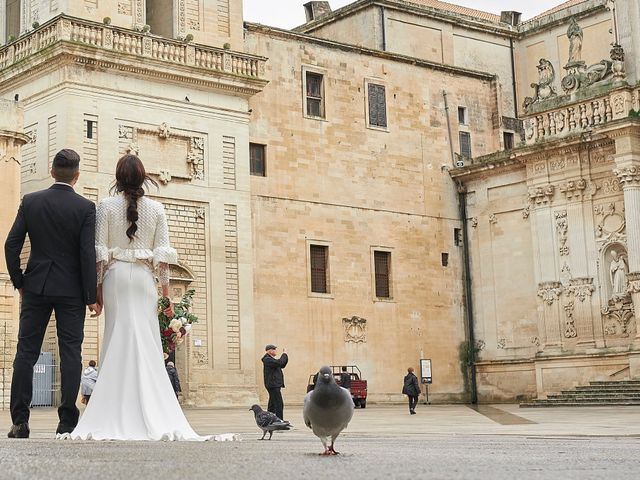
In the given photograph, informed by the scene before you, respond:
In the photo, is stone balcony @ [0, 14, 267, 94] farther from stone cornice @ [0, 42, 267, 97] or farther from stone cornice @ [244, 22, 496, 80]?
stone cornice @ [244, 22, 496, 80]

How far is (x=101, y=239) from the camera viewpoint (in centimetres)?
962

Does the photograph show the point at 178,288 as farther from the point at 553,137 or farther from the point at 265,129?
the point at 553,137

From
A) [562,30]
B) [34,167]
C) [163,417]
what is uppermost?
[562,30]

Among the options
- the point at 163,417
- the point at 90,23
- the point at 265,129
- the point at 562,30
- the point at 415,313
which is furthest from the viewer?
the point at 562,30

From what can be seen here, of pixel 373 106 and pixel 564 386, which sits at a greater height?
pixel 373 106

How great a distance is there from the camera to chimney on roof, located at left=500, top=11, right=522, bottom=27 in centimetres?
4725

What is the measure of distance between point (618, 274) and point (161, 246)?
25946 millimetres

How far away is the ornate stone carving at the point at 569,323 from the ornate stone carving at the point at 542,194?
3.27 meters

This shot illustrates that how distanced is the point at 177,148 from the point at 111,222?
23078mm

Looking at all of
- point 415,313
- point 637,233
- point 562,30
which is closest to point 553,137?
point 637,233

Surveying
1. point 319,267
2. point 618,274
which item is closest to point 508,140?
point 618,274

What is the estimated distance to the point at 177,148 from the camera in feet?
107

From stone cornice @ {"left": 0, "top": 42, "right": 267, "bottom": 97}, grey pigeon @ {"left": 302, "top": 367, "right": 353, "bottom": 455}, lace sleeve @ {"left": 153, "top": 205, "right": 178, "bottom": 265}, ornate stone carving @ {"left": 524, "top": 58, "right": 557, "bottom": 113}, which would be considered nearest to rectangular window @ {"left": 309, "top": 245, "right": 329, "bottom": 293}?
stone cornice @ {"left": 0, "top": 42, "right": 267, "bottom": 97}

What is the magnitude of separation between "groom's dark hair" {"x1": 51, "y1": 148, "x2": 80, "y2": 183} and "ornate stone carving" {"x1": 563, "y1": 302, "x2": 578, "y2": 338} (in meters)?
26.6
